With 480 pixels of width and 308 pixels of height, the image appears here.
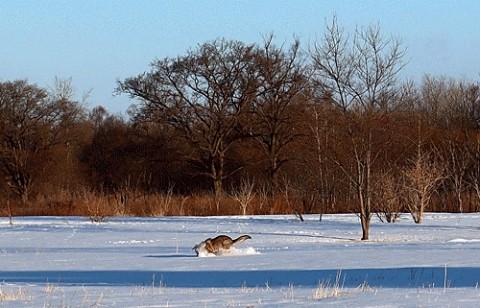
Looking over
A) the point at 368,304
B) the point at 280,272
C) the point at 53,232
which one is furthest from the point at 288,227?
the point at 368,304

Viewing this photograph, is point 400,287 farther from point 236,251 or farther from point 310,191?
point 310,191

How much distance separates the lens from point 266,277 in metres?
13.9

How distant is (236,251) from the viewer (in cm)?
1900

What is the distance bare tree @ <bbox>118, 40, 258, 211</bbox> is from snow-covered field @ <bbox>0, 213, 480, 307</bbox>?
63.3 ft

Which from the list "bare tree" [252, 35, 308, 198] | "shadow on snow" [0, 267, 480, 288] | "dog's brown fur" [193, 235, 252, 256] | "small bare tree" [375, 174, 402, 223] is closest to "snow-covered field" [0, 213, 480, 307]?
"shadow on snow" [0, 267, 480, 288]

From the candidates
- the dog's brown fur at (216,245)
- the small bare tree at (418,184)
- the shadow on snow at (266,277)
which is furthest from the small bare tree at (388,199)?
the shadow on snow at (266,277)

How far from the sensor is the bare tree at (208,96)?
160 ft

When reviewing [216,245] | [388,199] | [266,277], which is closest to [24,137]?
[388,199]

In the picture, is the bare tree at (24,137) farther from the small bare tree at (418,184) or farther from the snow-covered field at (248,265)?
the small bare tree at (418,184)

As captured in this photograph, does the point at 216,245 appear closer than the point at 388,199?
Yes

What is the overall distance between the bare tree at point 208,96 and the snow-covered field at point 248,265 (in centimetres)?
1930

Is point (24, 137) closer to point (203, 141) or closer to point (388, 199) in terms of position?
point (203, 141)

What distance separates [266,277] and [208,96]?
35424 millimetres

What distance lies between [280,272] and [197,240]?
30.4 feet
